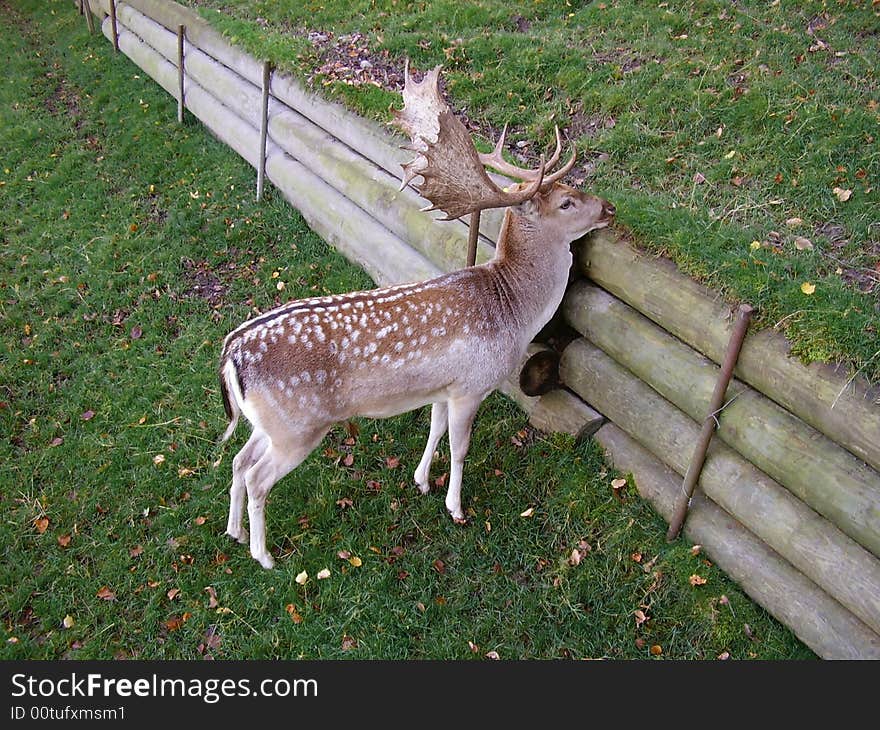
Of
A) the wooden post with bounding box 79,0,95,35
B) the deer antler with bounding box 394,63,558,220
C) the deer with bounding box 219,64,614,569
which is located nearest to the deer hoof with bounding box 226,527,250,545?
the deer with bounding box 219,64,614,569

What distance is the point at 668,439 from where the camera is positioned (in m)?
5.58

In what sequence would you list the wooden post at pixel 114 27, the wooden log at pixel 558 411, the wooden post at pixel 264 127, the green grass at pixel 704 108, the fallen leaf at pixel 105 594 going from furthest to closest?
the wooden post at pixel 114 27 < the wooden post at pixel 264 127 < the wooden log at pixel 558 411 < the green grass at pixel 704 108 < the fallen leaf at pixel 105 594

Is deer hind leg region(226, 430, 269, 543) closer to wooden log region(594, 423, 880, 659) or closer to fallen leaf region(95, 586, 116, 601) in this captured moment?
fallen leaf region(95, 586, 116, 601)

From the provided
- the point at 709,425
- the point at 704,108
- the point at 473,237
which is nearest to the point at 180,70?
the point at 473,237

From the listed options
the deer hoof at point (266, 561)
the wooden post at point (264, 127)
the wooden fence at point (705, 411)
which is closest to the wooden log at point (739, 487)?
the wooden fence at point (705, 411)

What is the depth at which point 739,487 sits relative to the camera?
5.12 m

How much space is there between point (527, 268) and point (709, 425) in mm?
1684

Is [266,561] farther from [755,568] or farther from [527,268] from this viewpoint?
[755,568]

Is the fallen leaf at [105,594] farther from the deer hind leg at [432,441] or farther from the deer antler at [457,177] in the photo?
the deer antler at [457,177]

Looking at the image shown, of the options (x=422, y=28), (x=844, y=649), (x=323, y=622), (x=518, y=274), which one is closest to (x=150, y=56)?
(x=422, y=28)

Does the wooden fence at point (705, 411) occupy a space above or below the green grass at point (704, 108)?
below

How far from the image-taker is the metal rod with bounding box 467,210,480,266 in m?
6.37

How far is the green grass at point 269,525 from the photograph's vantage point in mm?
5156

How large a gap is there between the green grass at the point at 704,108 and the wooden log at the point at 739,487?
3.02 ft
